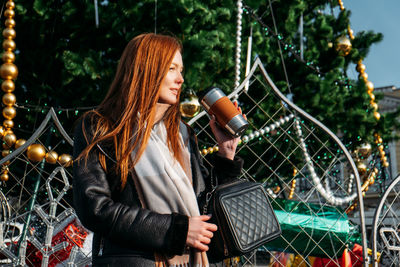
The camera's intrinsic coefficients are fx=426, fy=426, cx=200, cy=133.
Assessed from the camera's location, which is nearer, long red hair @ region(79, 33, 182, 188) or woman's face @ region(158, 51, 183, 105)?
long red hair @ region(79, 33, 182, 188)

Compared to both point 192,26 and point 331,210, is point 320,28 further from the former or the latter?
point 331,210

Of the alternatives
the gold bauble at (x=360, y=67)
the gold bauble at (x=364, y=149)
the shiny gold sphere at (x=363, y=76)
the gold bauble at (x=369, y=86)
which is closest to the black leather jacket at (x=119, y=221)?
the gold bauble at (x=364, y=149)

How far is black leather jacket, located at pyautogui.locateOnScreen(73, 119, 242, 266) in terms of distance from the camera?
1.17 metres

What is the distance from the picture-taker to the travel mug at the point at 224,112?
4.72 feet

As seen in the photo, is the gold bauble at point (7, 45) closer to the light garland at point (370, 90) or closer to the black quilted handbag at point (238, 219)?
the black quilted handbag at point (238, 219)

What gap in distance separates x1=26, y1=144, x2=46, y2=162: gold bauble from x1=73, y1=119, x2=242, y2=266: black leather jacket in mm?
1743

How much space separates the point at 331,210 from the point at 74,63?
8.65 ft

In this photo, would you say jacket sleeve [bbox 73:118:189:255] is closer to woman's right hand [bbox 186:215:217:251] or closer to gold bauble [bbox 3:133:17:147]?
woman's right hand [bbox 186:215:217:251]

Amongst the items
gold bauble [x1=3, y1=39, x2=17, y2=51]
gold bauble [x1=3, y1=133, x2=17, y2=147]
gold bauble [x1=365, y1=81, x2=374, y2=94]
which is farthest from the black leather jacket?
gold bauble [x1=365, y1=81, x2=374, y2=94]

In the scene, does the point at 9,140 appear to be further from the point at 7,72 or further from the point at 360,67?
the point at 360,67

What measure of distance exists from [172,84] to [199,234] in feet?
1.74

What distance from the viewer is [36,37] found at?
4.47 meters

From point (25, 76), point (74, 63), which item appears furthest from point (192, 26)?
point (25, 76)

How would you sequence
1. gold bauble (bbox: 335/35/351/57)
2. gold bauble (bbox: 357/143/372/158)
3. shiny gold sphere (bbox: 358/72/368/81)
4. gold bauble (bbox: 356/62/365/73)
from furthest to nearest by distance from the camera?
gold bauble (bbox: 356/62/365/73) → shiny gold sphere (bbox: 358/72/368/81) → gold bauble (bbox: 335/35/351/57) → gold bauble (bbox: 357/143/372/158)
